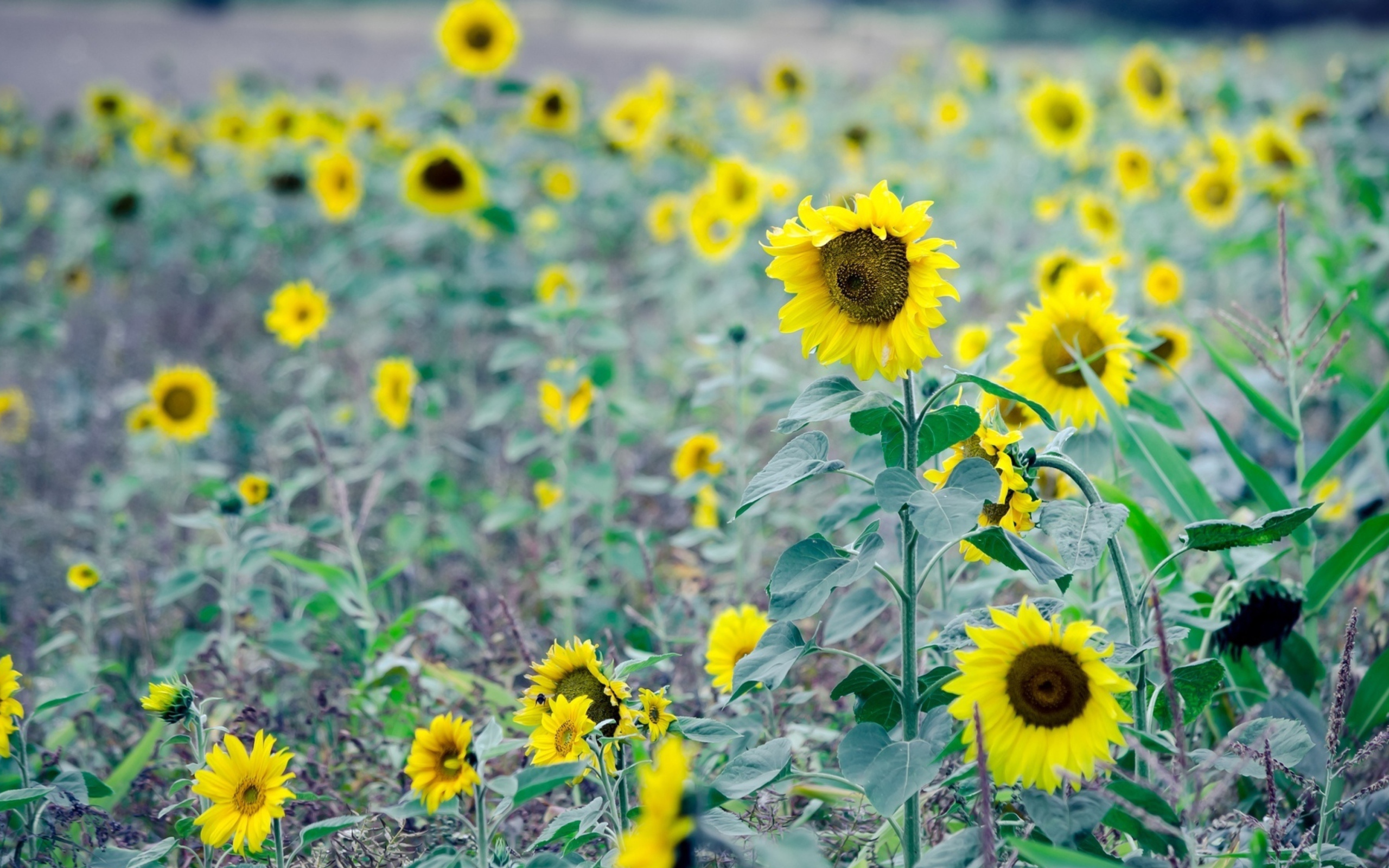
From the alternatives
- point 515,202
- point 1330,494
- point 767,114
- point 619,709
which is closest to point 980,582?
point 619,709

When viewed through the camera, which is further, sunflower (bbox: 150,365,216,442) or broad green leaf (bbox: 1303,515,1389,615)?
sunflower (bbox: 150,365,216,442)

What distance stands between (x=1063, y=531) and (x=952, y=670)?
0.69 ft

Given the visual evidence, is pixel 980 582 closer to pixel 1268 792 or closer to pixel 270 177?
pixel 1268 792

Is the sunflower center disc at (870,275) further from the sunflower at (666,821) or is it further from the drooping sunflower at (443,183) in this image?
the drooping sunflower at (443,183)

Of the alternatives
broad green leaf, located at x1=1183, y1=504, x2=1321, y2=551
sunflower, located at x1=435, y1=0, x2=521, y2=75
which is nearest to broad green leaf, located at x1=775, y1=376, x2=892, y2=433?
broad green leaf, located at x1=1183, y1=504, x2=1321, y2=551

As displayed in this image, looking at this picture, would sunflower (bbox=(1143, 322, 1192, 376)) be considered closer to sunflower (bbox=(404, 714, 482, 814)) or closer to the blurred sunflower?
sunflower (bbox=(404, 714, 482, 814))

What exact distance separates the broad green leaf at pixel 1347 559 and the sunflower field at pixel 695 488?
0.03ft

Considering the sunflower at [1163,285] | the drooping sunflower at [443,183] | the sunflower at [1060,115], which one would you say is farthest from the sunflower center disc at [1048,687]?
the sunflower at [1060,115]

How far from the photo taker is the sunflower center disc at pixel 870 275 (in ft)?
3.66

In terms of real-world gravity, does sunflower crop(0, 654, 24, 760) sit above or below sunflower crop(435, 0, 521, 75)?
below

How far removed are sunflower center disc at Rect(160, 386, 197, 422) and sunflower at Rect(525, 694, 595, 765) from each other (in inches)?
61.7

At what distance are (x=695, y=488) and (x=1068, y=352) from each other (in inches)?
30.3

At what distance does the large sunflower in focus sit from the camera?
1100 mm

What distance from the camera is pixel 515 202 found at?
3359 mm
